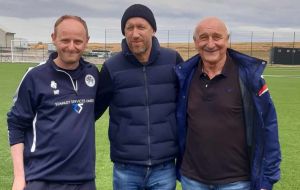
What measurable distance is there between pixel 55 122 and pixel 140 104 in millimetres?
755

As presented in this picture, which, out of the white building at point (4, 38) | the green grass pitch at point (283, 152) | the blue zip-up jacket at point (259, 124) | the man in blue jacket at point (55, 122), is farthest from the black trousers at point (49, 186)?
the white building at point (4, 38)

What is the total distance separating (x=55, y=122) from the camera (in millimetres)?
3199

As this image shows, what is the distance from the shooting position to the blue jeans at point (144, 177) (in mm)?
3752

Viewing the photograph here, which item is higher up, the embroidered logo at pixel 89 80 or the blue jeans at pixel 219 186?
the embroidered logo at pixel 89 80

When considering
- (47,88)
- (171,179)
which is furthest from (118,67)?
(171,179)

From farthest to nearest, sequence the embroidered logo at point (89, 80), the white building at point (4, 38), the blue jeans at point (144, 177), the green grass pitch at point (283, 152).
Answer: the white building at point (4, 38), the green grass pitch at point (283, 152), the blue jeans at point (144, 177), the embroidered logo at point (89, 80)

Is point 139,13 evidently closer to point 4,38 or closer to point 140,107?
point 140,107

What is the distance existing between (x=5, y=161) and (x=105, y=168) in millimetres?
1515

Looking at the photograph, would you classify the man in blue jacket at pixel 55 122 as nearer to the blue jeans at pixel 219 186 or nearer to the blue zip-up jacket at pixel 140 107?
the blue zip-up jacket at pixel 140 107

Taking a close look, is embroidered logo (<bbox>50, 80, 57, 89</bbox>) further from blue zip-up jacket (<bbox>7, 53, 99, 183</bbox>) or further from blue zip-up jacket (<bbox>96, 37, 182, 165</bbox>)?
blue zip-up jacket (<bbox>96, 37, 182, 165</bbox>)

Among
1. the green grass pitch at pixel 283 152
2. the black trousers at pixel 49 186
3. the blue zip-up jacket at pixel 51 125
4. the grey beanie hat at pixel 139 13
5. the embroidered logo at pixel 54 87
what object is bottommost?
the green grass pitch at pixel 283 152

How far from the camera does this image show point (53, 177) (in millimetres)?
3230

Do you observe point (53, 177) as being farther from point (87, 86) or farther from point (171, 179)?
point (171, 179)

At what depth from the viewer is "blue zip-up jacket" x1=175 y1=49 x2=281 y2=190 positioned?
3303 millimetres
